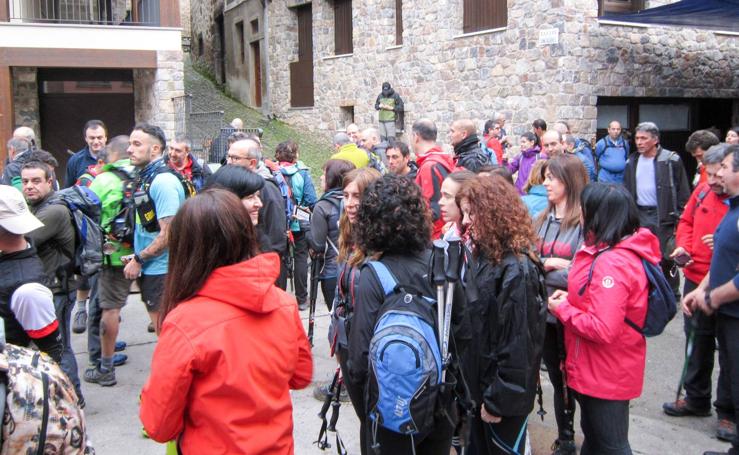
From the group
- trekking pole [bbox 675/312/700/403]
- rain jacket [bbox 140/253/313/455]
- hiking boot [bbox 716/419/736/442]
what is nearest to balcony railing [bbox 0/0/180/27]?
trekking pole [bbox 675/312/700/403]

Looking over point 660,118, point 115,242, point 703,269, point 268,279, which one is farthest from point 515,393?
point 660,118

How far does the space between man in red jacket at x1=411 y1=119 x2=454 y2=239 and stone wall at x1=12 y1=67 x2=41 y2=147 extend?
11.9 metres

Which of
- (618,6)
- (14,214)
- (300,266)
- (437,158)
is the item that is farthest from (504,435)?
(618,6)

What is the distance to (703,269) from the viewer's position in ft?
15.6

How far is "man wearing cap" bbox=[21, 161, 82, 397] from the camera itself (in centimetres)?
429

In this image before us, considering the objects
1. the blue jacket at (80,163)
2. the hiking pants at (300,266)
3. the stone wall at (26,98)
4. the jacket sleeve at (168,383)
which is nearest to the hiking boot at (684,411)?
the jacket sleeve at (168,383)

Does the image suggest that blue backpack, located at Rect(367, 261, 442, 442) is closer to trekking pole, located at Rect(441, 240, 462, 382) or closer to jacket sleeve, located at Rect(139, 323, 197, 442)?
trekking pole, located at Rect(441, 240, 462, 382)

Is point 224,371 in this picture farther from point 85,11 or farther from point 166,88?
point 85,11

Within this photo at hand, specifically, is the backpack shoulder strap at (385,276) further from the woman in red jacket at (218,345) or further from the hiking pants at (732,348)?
the hiking pants at (732,348)

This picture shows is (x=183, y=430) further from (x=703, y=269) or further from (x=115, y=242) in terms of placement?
(x=703, y=269)

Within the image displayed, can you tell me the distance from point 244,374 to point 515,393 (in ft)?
4.46

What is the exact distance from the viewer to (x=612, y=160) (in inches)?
382

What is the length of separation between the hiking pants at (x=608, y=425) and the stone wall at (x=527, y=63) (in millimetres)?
9511

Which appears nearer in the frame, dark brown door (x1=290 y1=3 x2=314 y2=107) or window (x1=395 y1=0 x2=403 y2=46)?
window (x1=395 y1=0 x2=403 y2=46)
